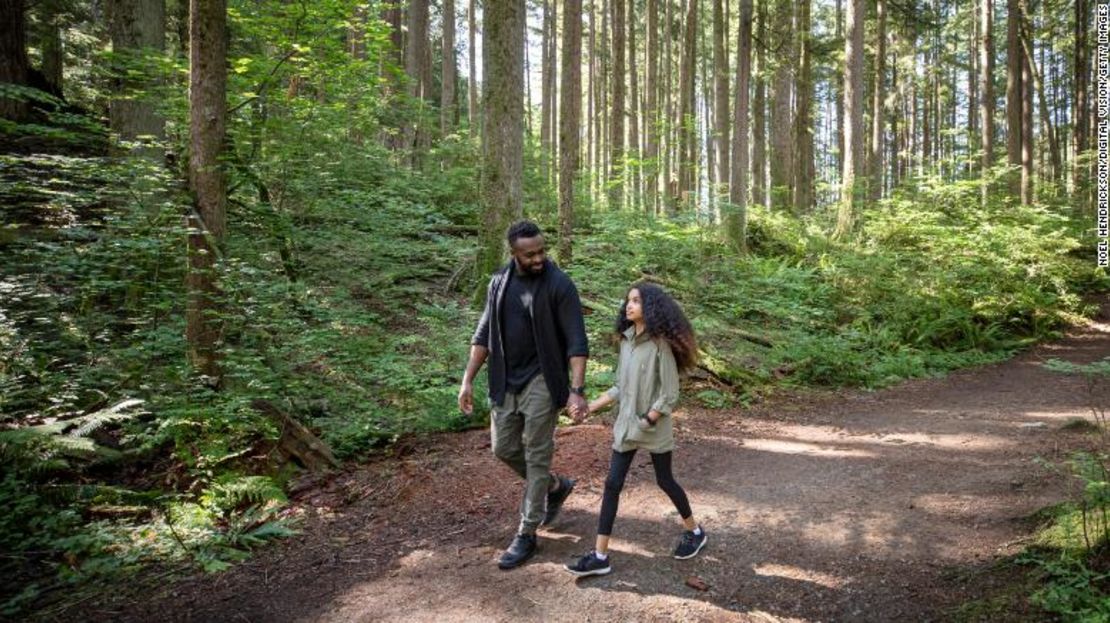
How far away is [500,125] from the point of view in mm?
8477

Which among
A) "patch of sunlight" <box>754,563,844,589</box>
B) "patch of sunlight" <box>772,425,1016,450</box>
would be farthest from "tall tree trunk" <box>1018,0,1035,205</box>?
"patch of sunlight" <box>754,563,844,589</box>

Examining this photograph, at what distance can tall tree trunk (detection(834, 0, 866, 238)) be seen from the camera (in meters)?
15.1

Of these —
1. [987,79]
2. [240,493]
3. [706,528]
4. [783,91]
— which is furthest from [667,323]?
[987,79]

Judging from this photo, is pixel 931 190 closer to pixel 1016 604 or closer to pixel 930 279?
pixel 930 279

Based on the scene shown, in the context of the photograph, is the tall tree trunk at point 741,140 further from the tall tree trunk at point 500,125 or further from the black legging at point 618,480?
the black legging at point 618,480

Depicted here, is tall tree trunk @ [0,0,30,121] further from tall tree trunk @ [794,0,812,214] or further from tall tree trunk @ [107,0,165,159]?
tall tree trunk @ [794,0,812,214]

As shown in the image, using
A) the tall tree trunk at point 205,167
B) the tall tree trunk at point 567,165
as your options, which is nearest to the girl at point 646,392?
the tall tree trunk at point 205,167

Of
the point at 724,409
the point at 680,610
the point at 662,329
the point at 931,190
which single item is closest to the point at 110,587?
the point at 680,610

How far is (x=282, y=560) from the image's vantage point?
14.2 feet

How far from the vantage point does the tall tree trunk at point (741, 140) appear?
14.4m

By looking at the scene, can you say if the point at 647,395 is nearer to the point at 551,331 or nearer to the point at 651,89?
the point at 551,331

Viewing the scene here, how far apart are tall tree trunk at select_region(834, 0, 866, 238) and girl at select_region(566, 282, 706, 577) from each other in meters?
13.1

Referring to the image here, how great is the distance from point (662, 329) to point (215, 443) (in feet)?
13.1

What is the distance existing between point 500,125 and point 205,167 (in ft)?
12.7
